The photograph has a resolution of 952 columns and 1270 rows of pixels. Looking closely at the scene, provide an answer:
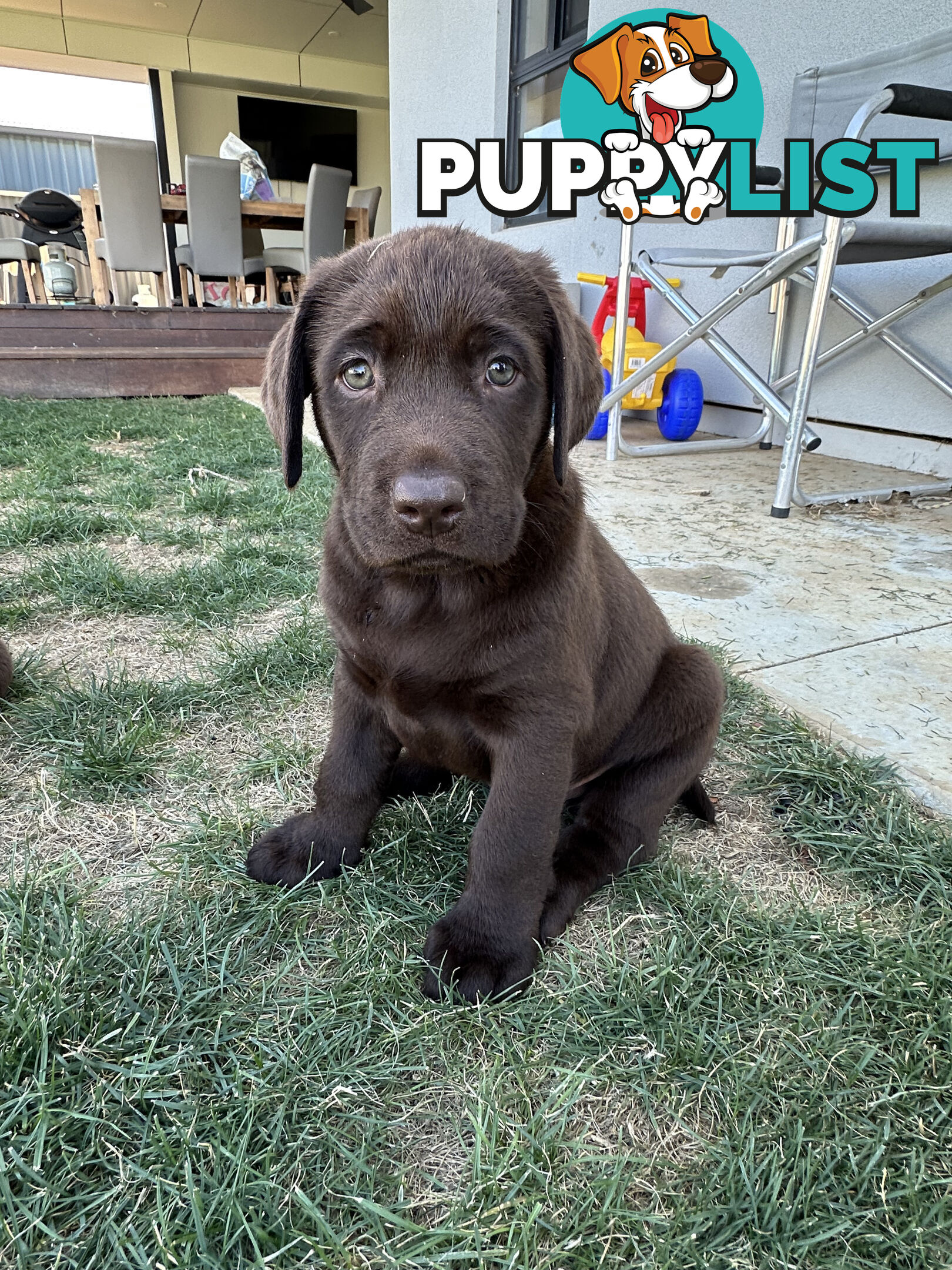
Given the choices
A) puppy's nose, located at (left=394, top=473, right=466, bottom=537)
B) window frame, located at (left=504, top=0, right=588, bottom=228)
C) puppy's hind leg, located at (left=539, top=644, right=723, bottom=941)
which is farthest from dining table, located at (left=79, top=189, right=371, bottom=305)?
puppy's nose, located at (left=394, top=473, right=466, bottom=537)

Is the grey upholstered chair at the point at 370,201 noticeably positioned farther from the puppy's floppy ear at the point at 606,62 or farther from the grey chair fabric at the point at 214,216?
the puppy's floppy ear at the point at 606,62

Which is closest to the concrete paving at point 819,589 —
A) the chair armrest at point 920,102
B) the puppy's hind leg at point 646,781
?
the puppy's hind leg at point 646,781

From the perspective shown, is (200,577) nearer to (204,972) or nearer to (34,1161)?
(204,972)

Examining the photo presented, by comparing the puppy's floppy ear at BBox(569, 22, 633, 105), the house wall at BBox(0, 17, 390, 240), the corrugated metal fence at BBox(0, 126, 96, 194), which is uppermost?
the house wall at BBox(0, 17, 390, 240)

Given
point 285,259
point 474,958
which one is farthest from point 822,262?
point 285,259

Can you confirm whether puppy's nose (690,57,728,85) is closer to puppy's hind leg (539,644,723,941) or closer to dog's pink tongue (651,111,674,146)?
dog's pink tongue (651,111,674,146)

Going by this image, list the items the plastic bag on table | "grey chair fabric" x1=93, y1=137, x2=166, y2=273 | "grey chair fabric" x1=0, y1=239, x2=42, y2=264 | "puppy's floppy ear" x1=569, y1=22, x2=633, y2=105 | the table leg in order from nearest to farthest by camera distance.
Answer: "puppy's floppy ear" x1=569, y1=22, x2=633, y2=105 → "grey chair fabric" x1=93, y1=137, x2=166, y2=273 → the table leg → the plastic bag on table → "grey chair fabric" x1=0, y1=239, x2=42, y2=264

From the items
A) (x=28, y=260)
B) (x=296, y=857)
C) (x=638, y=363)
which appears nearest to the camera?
(x=296, y=857)

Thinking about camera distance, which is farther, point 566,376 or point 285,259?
point 285,259

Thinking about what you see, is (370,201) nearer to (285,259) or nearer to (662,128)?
(285,259)
